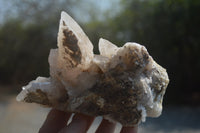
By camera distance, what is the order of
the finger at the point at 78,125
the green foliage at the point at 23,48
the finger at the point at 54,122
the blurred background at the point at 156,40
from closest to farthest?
the finger at the point at 78,125
the finger at the point at 54,122
the blurred background at the point at 156,40
the green foliage at the point at 23,48

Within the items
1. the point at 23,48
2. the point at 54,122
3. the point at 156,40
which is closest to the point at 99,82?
the point at 54,122

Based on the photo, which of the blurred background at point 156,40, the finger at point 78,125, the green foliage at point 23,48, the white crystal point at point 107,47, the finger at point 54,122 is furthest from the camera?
the green foliage at point 23,48

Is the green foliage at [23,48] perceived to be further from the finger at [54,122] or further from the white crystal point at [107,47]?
the white crystal point at [107,47]

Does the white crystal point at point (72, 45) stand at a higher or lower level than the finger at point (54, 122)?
higher

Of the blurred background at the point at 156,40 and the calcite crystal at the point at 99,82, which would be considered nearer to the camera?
the calcite crystal at the point at 99,82

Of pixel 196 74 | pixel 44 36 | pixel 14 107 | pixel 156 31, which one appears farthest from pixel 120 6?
pixel 14 107

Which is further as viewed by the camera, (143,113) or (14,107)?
(14,107)

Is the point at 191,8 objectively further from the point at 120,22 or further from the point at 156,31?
the point at 120,22

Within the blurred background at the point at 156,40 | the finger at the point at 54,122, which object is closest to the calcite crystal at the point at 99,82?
the finger at the point at 54,122
